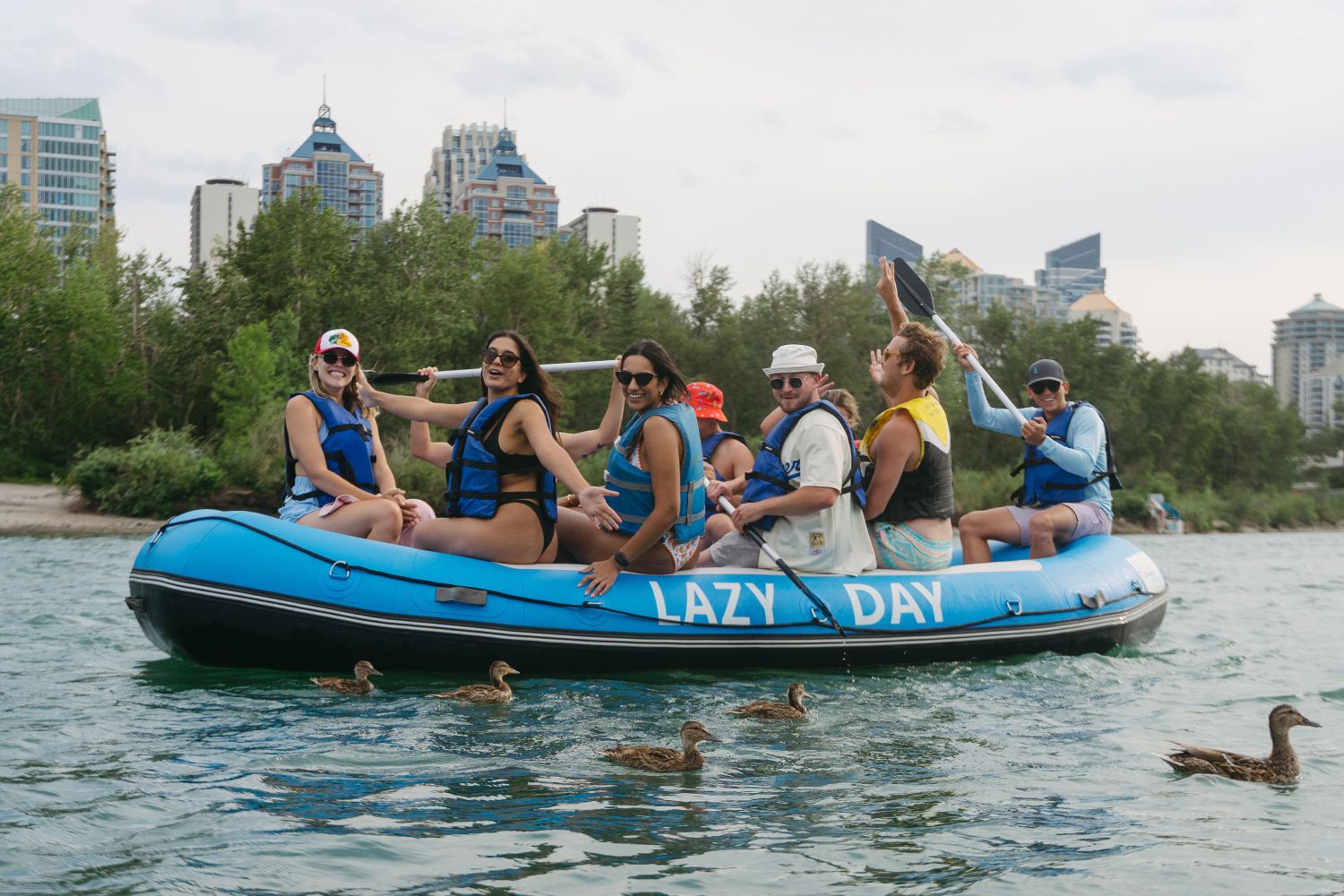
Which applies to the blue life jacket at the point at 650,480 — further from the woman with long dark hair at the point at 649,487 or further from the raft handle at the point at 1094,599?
the raft handle at the point at 1094,599

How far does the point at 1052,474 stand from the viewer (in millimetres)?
8383

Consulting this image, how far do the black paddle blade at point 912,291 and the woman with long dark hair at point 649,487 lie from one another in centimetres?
303

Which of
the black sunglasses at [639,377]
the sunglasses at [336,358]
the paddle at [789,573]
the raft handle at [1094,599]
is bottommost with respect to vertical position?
the raft handle at [1094,599]

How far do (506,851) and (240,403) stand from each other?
31.0 metres

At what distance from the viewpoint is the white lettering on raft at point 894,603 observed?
22.5ft

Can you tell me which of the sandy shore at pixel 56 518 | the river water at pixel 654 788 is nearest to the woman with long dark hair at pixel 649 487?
the river water at pixel 654 788

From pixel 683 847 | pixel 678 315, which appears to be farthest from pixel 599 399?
pixel 683 847

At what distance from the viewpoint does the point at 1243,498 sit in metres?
45.8

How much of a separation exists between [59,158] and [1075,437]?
117 metres

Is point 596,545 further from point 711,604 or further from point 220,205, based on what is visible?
point 220,205

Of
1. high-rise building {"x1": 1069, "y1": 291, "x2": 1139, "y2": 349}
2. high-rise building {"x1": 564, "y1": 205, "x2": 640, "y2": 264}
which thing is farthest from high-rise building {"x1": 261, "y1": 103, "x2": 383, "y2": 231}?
high-rise building {"x1": 1069, "y1": 291, "x2": 1139, "y2": 349}

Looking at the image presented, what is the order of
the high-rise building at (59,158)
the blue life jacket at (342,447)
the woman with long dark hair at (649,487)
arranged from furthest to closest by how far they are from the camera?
A: the high-rise building at (59,158) < the blue life jacket at (342,447) < the woman with long dark hair at (649,487)

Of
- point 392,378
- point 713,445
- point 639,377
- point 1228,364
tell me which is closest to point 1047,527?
point 713,445

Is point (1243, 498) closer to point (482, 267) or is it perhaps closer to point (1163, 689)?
point (482, 267)
